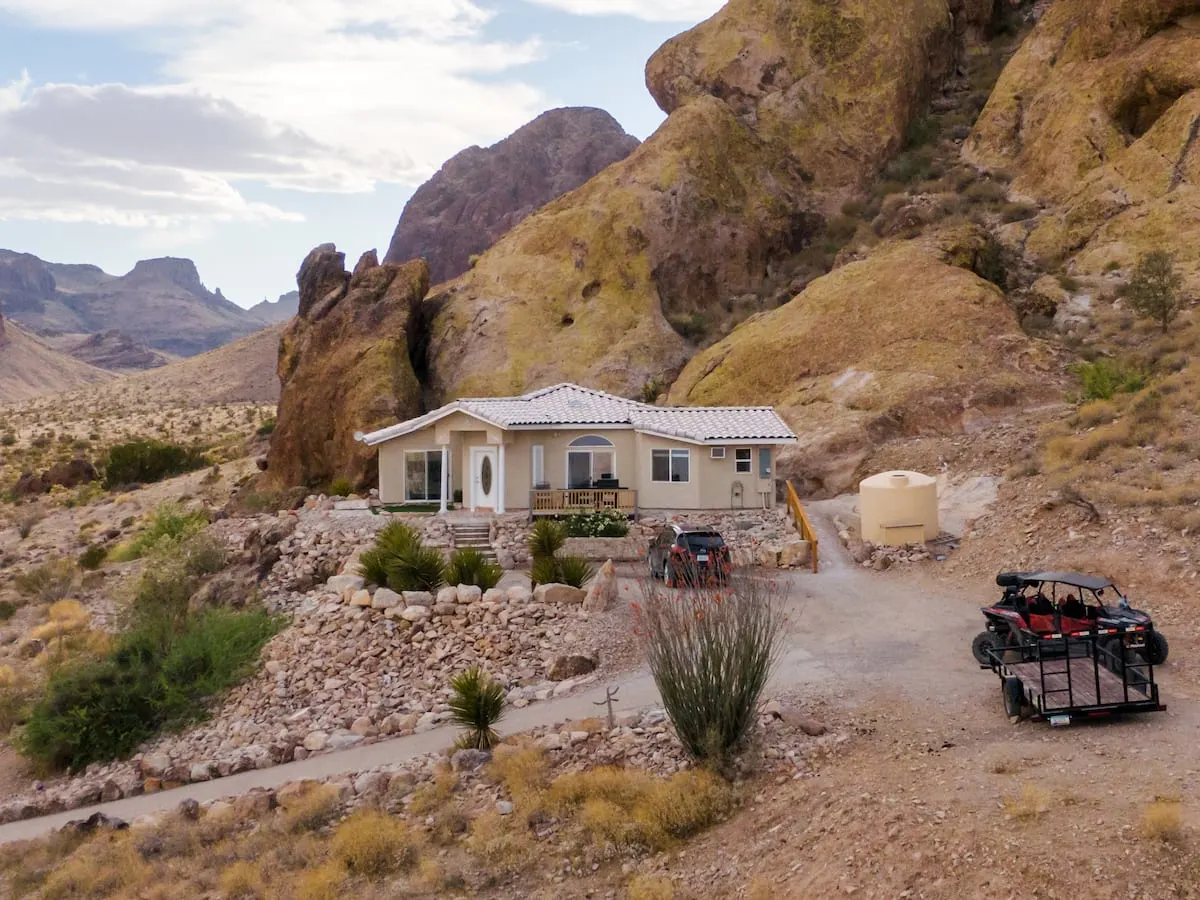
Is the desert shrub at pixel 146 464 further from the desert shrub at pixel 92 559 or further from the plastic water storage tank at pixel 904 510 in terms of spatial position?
the plastic water storage tank at pixel 904 510

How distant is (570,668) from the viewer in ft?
63.6

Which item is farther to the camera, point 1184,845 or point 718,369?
point 718,369

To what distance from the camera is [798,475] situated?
34.6 metres

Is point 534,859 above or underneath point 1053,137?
underneath

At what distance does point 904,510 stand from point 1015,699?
489 inches

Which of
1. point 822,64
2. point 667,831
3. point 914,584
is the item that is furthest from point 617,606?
point 822,64

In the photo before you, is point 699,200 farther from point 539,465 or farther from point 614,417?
point 539,465

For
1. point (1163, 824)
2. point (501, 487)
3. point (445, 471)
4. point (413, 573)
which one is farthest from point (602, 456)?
point (1163, 824)

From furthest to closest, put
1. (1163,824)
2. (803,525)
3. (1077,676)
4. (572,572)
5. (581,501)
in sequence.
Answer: (581,501), (803,525), (572,572), (1077,676), (1163,824)

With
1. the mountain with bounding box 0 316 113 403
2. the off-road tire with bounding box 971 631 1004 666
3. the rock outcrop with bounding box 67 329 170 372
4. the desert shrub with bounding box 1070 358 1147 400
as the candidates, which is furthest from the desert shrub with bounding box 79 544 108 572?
the rock outcrop with bounding box 67 329 170 372

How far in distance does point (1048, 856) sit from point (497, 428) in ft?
78.4

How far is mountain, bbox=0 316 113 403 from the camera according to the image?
439 feet

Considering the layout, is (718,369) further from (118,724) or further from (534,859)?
(534,859)

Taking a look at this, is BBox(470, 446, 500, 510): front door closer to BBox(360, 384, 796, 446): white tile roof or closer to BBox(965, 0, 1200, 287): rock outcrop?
BBox(360, 384, 796, 446): white tile roof
